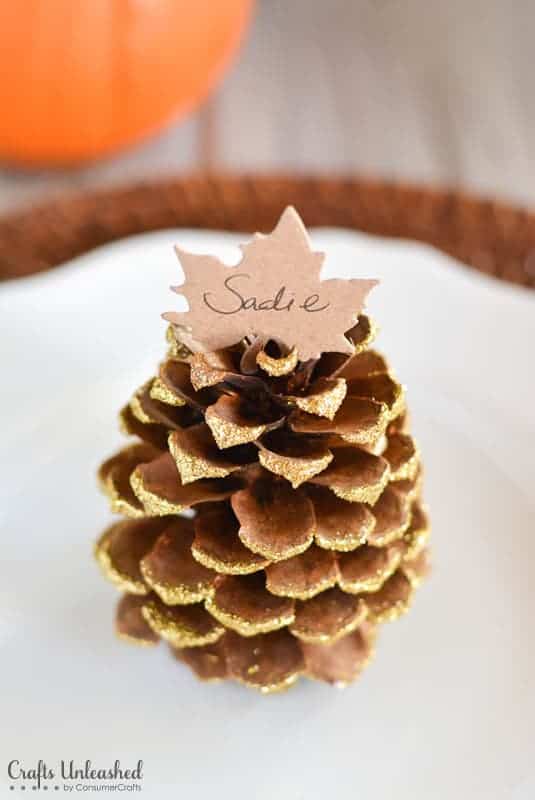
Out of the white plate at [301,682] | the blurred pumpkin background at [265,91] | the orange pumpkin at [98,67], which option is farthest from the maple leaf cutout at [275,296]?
the orange pumpkin at [98,67]

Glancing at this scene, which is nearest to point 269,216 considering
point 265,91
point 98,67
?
point 98,67

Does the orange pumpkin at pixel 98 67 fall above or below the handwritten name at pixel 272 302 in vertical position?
above

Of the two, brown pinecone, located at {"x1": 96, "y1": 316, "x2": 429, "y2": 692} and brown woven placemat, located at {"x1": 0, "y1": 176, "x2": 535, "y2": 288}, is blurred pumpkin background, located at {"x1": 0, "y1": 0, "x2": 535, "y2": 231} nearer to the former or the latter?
brown woven placemat, located at {"x1": 0, "y1": 176, "x2": 535, "y2": 288}

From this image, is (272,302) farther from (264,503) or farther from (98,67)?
(98,67)

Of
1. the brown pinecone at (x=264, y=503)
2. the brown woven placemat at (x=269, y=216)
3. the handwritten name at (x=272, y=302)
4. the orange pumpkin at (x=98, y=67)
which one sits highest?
the orange pumpkin at (x=98, y=67)

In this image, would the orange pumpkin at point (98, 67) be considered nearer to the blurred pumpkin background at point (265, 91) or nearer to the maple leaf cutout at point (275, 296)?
the blurred pumpkin background at point (265, 91)
